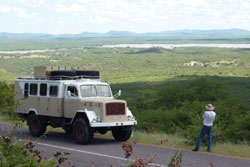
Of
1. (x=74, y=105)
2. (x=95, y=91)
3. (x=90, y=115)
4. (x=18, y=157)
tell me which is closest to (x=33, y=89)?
(x=74, y=105)

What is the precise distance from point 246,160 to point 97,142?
5.73m

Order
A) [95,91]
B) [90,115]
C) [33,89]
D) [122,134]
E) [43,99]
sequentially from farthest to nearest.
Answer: [33,89] → [43,99] → [95,91] → [122,134] → [90,115]

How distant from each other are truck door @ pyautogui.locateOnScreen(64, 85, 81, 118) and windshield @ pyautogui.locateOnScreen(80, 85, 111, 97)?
0.88ft

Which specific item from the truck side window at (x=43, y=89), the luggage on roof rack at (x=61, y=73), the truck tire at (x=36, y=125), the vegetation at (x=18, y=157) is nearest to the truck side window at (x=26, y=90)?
the luggage on roof rack at (x=61, y=73)

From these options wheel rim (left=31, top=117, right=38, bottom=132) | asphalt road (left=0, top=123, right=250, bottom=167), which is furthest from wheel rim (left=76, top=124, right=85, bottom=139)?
wheel rim (left=31, top=117, right=38, bottom=132)

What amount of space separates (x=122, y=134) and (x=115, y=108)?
1351 millimetres

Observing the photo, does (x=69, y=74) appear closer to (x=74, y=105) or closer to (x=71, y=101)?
(x=71, y=101)

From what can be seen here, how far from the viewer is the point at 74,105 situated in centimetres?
1720

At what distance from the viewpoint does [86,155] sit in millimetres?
14406

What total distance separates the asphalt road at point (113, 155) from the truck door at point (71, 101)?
100 centimetres

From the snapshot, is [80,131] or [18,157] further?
[80,131]

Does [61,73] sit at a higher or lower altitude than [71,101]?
higher

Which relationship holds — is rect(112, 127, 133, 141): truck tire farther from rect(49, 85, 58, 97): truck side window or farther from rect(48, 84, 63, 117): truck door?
rect(49, 85, 58, 97): truck side window

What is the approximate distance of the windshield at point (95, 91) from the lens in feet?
57.3
